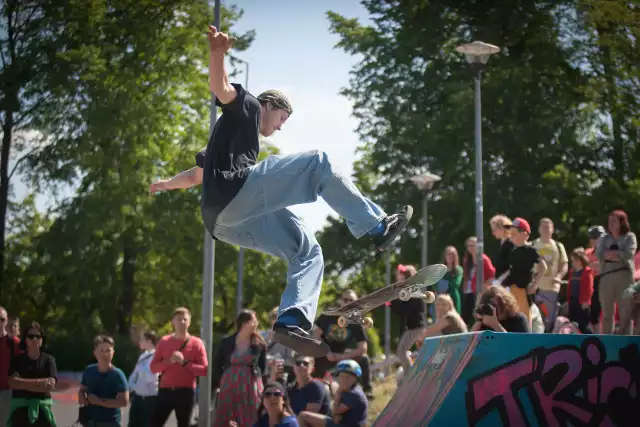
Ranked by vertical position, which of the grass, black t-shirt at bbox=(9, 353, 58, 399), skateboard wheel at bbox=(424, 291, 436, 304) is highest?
skateboard wheel at bbox=(424, 291, 436, 304)

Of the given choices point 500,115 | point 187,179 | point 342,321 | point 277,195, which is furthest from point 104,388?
point 500,115

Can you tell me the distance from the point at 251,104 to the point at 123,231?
21931 mm

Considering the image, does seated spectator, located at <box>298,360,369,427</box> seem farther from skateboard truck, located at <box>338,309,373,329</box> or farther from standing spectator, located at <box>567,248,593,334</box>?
standing spectator, located at <box>567,248,593,334</box>

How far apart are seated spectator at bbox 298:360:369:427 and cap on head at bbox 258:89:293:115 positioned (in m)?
3.87

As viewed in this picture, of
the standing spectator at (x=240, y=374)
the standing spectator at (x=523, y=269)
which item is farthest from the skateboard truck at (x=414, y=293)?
the standing spectator at (x=523, y=269)

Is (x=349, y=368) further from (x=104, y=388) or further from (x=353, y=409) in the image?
(x=104, y=388)

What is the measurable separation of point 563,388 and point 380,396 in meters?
9.81

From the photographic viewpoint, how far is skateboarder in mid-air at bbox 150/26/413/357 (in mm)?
5191

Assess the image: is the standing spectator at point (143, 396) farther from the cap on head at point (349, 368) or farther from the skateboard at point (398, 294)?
the skateboard at point (398, 294)

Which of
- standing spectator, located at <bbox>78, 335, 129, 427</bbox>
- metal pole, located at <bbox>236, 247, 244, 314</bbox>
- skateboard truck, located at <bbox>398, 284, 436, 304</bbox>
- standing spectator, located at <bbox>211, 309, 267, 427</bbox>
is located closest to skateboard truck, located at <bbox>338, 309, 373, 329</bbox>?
skateboard truck, located at <bbox>398, 284, 436, 304</bbox>

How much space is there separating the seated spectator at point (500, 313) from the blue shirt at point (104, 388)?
4.16m

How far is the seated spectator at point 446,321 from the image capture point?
9.70 metres

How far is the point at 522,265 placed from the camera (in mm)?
10195

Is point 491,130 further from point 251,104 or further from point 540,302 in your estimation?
point 251,104
